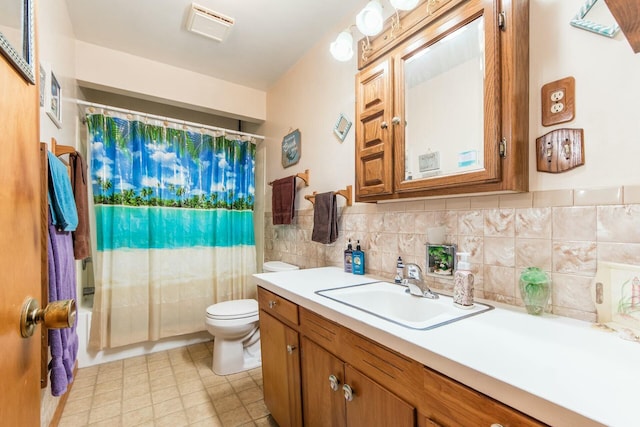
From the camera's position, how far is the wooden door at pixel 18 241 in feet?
1.56

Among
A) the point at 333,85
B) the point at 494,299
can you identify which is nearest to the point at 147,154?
the point at 333,85

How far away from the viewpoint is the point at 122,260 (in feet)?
7.54

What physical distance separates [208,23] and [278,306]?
196cm

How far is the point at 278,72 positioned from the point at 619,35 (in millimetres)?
2384

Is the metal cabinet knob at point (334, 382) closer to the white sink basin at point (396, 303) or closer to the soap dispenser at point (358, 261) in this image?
the white sink basin at point (396, 303)

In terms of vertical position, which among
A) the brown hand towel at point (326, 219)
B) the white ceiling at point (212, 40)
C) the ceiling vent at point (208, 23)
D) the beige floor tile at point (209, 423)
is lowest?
the beige floor tile at point (209, 423)

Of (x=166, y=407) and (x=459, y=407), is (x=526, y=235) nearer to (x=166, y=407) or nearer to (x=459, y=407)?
(x=459, y=407)

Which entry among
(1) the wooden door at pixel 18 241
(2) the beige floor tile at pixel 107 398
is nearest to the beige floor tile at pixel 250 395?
(2) the beige floor tile at pixel 107 398

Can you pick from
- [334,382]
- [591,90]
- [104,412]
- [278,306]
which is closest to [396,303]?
[334,382]

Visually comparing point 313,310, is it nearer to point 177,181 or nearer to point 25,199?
point 25,199

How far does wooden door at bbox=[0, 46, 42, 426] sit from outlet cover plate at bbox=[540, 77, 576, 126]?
1.42 meters

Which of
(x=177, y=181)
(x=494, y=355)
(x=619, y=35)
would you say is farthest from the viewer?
(x=177, y=181)

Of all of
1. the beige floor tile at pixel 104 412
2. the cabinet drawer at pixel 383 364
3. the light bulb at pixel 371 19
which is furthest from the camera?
the beige floor tile at pixel 104 412

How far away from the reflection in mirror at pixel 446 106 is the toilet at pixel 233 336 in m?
1.58
